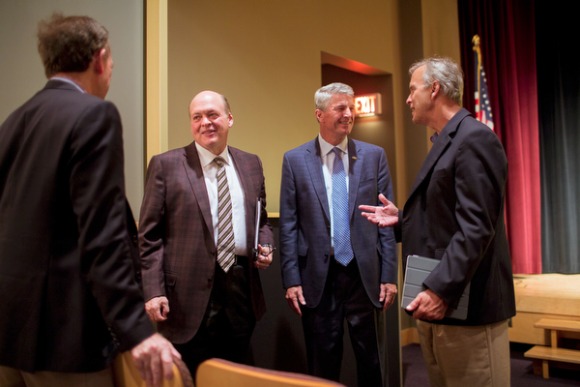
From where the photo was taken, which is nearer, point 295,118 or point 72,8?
point 72,8

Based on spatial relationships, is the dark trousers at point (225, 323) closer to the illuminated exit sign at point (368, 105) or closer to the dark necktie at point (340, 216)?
the dark necktie at point (340, 216)

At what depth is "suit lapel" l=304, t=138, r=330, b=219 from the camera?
248 centimetres

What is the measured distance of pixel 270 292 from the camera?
2939 mm

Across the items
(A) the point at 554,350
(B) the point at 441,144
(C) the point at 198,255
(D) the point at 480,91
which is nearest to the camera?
(B) the point at 441,144

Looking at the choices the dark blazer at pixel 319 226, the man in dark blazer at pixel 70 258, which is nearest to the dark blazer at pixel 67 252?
the man in dark blazer at pixel 70 258

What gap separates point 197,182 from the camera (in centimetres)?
218

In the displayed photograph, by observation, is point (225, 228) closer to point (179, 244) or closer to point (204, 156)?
point (179, 244)

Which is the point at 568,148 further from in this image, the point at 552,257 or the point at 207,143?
the point at 207,143

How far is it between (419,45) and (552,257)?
119 inches

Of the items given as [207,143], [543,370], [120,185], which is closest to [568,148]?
[543,370]

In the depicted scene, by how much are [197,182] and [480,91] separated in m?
4.28

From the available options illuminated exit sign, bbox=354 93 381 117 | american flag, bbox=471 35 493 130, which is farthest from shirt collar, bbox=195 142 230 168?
american flag, bbox=471 35 493 130

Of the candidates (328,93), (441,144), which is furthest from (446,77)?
(328,93)

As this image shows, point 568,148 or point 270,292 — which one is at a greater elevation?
point 568,148
